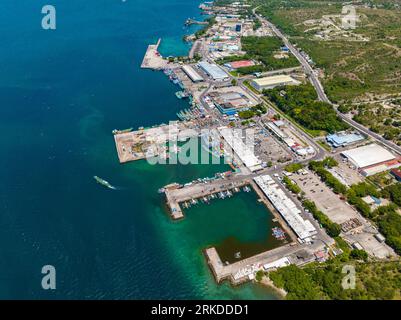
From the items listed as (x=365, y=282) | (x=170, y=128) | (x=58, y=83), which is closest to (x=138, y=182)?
(x=170, y=128)

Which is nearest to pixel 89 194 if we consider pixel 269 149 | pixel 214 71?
pixel 269 149

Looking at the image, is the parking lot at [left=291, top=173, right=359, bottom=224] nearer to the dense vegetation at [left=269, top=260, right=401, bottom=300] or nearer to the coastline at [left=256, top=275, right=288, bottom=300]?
the dense vegetation at [left=269, top=260, right=401, bottom=300]

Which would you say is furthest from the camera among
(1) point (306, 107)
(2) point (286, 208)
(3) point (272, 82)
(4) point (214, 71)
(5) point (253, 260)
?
(4) point (214, 71)

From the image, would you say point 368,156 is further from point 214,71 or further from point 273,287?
point 214,71

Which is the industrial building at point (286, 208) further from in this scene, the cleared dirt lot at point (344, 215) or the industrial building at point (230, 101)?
the industrial building at point (230, 101)

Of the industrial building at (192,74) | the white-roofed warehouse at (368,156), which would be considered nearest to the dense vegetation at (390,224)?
the white-roofed warehouse at (368,156)

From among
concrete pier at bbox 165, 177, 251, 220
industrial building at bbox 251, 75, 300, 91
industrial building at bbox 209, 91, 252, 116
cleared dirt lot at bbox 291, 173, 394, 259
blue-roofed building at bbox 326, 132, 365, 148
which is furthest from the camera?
industrial building at bbox 251, 75, 300, 91

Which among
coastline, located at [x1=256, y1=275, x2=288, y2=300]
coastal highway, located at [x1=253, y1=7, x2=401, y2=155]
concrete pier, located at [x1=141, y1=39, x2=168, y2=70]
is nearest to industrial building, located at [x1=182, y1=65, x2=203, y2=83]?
concrete pier, located at [x1=141, y1=39, x2=168, y2=70]

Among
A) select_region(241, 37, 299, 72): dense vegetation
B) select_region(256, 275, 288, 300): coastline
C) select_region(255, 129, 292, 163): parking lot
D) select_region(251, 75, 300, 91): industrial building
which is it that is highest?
select_region(241, 37, 299, 72): dense vegetation
